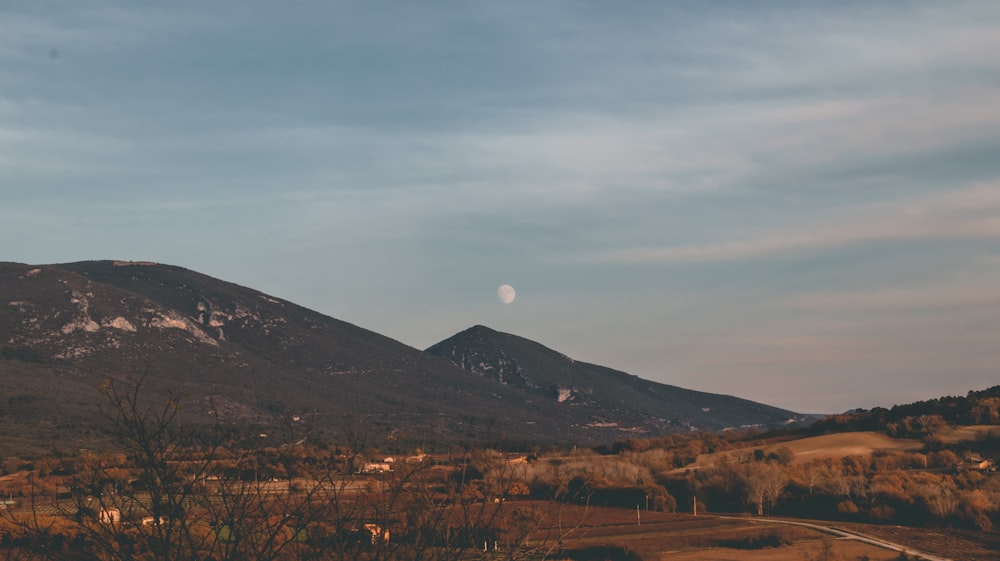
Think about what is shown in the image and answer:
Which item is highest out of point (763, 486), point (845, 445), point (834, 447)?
point (845, 445)

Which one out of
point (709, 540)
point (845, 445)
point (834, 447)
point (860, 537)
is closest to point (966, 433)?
point (845, 445)

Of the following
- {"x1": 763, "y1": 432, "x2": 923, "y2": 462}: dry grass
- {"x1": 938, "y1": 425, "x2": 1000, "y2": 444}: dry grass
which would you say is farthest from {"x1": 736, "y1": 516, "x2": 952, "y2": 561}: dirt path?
{"x1": 938, "y1": 425, "x2": 1000, "y2": 444}: dry grass

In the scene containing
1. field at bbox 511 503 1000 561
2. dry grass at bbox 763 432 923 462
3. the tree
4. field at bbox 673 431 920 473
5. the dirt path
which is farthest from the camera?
field at bbox 673 431 920 473

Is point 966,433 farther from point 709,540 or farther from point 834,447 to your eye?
point 709,540

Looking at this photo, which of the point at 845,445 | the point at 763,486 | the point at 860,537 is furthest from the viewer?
the point at 845,445

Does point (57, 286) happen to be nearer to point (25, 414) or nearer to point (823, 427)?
point (25, 414)

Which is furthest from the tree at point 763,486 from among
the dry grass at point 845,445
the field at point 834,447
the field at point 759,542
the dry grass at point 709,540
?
the dry grass at point 845,445

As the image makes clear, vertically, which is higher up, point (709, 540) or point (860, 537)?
A: point (860, 537)

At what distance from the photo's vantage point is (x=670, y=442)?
131m

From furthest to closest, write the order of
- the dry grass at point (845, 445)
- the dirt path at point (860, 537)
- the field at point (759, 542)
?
the dry grass at point (845, 445) → the field at point (759, 542) → the dirt path at point (860, 537)

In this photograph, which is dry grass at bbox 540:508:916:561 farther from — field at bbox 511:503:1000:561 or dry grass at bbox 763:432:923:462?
dry grass at bbox 763:432:923:462

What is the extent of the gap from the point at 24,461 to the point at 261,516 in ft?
346

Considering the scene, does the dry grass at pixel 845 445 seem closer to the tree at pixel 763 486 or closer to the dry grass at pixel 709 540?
the tree at pixel 763 486

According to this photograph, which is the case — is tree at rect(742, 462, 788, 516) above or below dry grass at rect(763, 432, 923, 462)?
below
